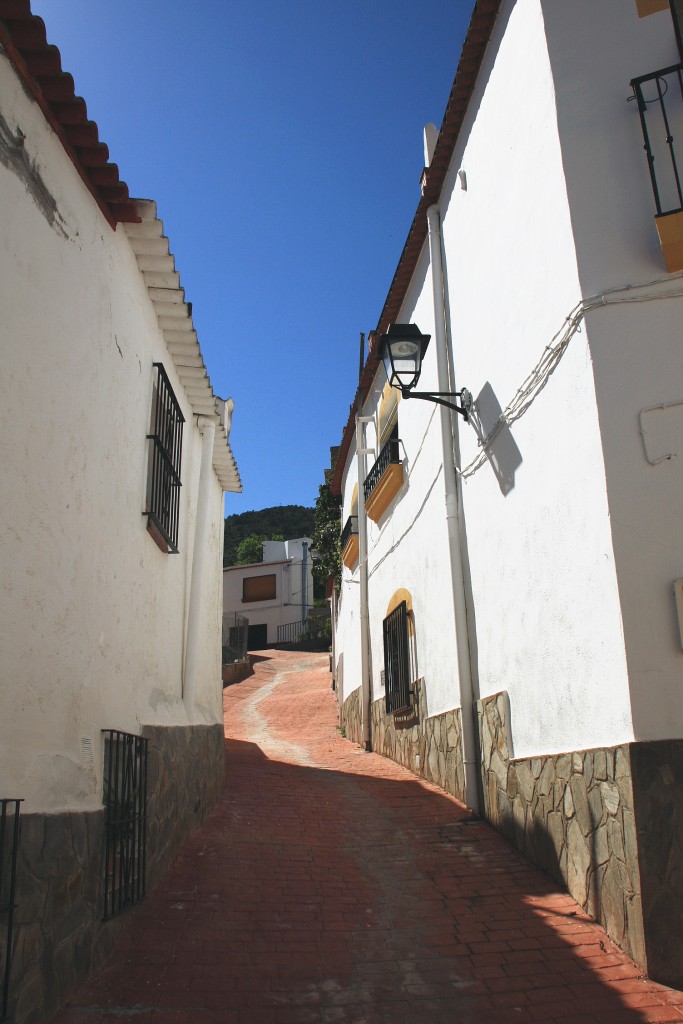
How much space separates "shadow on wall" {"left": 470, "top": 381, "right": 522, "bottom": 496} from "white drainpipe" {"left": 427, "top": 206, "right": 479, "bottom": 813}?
0.75 m

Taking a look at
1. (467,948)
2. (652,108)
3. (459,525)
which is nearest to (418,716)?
(459,525)

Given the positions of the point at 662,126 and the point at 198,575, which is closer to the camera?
the point at 662,126

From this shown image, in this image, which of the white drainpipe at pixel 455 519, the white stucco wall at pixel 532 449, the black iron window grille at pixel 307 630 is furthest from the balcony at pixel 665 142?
the black iron window grille at pixel 307 630

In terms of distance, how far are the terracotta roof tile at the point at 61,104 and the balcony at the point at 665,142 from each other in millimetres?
3243

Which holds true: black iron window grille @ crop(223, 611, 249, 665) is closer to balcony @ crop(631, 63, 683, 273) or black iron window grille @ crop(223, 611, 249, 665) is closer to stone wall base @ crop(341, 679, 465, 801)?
stone wall base @ crop(341, 679, 465, 801)

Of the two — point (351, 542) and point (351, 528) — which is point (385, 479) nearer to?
point (351, 542)

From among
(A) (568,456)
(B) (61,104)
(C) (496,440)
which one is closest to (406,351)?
(C) (496,440)

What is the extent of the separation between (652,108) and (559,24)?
963 millimetres

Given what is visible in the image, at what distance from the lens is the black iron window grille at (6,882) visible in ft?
A: 11.4

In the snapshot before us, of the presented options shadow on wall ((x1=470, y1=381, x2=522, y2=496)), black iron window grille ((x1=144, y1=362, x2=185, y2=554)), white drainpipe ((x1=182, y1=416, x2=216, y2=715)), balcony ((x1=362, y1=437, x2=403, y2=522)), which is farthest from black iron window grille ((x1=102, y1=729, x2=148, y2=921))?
balcony ((x1=362, y1=437, x2=403, y2=522))

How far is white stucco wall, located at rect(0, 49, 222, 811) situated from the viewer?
159 inches

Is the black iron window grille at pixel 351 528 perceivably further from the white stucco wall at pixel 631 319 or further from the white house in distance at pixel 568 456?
the white stucco wall at pixel 631 319

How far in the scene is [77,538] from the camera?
4.82 m

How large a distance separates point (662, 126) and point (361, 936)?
16.9ft
